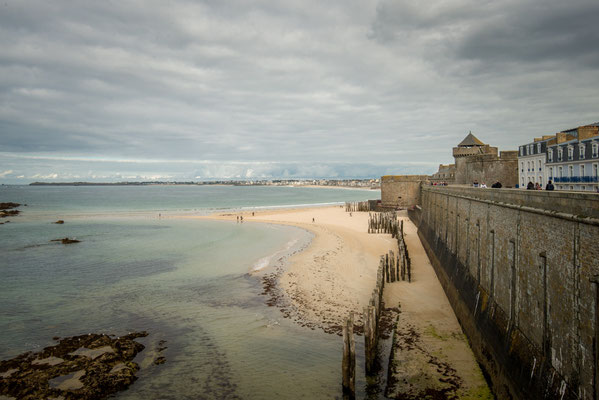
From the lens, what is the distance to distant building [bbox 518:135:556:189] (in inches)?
1291

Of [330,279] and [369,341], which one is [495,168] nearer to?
[330,279]

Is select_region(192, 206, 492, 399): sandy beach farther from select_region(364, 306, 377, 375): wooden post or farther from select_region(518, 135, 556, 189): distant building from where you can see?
select_region(518, 135, 556, 189): distant building

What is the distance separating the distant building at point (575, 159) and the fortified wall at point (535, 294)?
17.5m

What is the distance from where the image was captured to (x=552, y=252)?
730 centimetres

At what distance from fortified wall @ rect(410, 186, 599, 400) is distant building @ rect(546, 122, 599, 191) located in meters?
17.5

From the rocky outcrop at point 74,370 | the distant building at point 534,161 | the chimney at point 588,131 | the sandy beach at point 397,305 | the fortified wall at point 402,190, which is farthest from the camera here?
the fortified wall at point 402,190

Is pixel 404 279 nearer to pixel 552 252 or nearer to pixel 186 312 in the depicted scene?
pixel 186 312

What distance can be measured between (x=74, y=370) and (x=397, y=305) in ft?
40.9

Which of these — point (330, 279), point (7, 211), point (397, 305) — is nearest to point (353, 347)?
point (397, 305)

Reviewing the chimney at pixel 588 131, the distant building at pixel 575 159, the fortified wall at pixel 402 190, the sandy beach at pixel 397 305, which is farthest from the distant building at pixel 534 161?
the fortified wall at pixel 402 190

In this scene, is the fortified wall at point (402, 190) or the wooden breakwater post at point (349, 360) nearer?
the wooden breakwater post at point (349, 360)

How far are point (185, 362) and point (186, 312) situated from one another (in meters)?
4.91

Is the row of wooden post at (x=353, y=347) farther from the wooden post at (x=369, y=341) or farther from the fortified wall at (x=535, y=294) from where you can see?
the fortified wall at (x=535, y=294)

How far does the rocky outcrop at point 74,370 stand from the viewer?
1017cm
